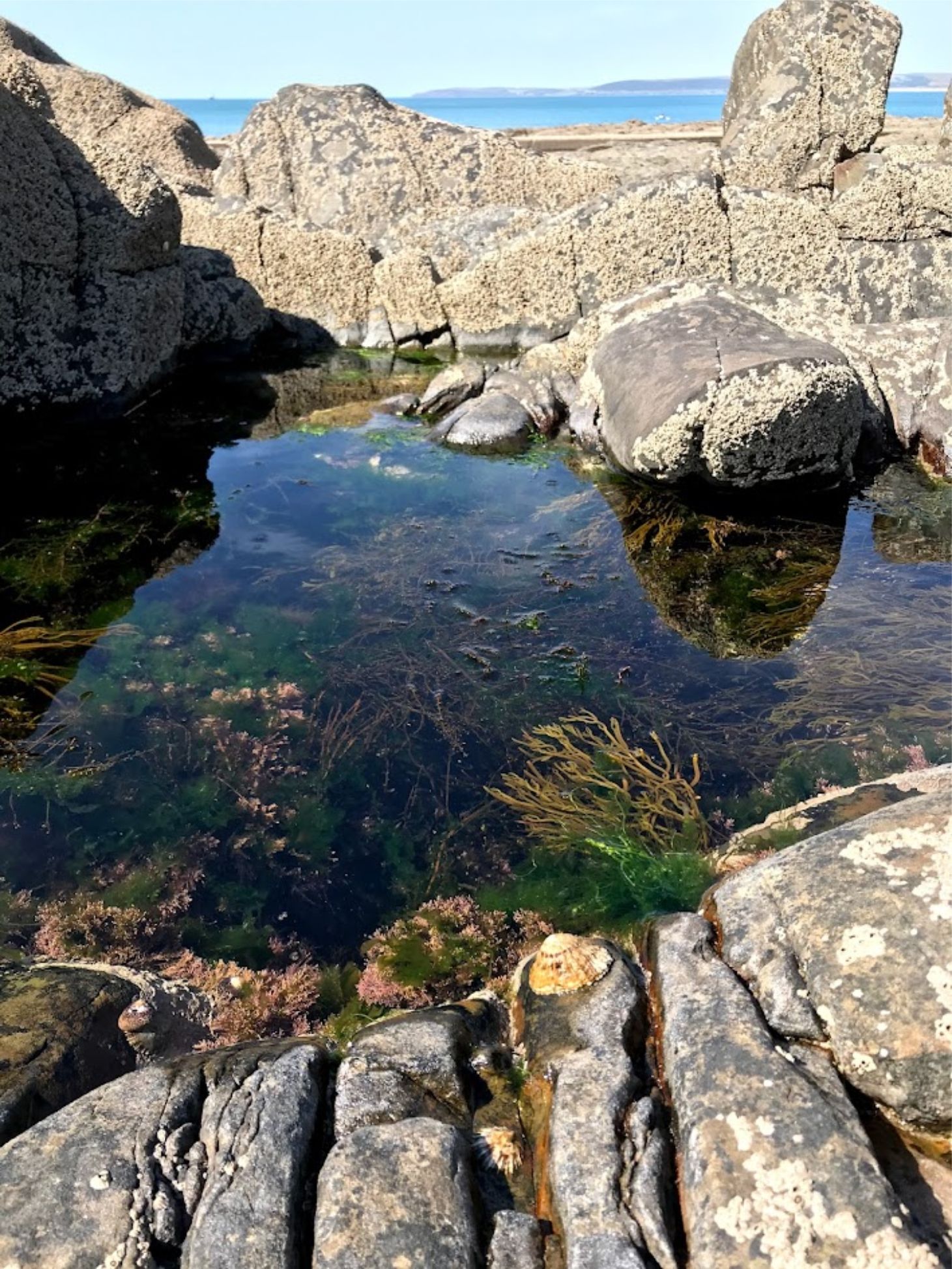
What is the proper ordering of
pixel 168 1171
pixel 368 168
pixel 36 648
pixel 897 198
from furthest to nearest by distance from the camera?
pixel 368 168, pixel 897 198, pixel 36 648, pixel 168 1171

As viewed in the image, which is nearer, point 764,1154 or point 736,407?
point 764,1154

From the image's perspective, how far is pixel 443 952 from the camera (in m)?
4.19

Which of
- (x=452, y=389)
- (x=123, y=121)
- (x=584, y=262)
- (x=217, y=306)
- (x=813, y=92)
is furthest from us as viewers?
(x=123, y=121)

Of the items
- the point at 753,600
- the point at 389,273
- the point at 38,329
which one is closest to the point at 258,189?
the point at 389,273

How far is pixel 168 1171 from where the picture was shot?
2.82 m

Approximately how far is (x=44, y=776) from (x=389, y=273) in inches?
422

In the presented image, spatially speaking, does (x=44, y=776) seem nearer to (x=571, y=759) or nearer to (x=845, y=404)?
(x=571, y=759)

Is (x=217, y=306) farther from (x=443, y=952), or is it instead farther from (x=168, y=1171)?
(x=168, y=1171)

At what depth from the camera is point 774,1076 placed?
293cm

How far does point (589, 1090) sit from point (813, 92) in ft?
43.1

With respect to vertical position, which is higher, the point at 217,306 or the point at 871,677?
the point at 217,306

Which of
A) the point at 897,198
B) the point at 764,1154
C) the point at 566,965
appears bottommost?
the point at 566,965

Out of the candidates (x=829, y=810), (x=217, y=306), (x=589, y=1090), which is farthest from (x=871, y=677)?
(x=217, y=306)

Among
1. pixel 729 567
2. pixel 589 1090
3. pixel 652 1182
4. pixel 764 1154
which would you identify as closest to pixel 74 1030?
pixel 589 1090
